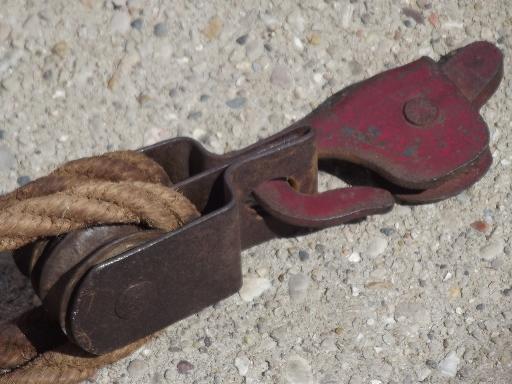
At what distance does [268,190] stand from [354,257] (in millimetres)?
232

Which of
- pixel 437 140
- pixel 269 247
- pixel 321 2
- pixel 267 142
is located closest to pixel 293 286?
pixel 269 247

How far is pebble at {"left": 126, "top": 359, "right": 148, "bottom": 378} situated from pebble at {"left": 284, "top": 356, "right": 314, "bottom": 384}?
0.24 m

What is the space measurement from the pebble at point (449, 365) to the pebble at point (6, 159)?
0.90m

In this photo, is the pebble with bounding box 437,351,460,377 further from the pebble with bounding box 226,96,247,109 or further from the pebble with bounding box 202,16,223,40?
the pebble with bounding box 202,16,223,40

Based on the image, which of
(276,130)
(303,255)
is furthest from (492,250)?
(276,130)

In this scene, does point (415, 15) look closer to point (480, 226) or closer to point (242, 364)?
point (480, 226)

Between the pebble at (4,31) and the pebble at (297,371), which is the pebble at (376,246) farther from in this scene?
the pebble at (4,31)

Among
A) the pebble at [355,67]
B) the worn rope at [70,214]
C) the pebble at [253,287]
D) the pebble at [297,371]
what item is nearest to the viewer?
the worn rope at [70,214]

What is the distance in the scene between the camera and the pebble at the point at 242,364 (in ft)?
5.38

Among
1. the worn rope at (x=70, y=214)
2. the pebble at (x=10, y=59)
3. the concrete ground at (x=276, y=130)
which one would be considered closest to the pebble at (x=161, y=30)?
the concrete ground at (x=276, y=130)

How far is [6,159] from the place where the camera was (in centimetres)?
191

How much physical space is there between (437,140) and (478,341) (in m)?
0.37

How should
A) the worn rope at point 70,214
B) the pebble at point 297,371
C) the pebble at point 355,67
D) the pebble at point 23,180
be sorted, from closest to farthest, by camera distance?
the worn rope at point 70,214, the pebble at point 297,371, the pebble at point 23,180, the pebble at point 355,67

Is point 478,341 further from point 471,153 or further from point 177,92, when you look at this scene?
point 177,92
